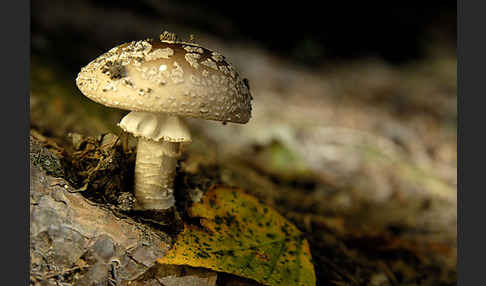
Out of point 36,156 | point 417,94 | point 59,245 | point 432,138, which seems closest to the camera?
point 59,245

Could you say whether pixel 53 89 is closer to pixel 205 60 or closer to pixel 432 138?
pixel 205 60

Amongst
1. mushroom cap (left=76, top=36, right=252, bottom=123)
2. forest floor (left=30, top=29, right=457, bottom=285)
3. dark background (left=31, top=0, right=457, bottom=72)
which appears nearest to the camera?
mushroom cap (left=76, top=36, right=252, bottom=123)

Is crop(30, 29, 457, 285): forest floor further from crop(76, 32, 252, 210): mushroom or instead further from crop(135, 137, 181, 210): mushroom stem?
crop(76, 32, 252, 210): mushroom

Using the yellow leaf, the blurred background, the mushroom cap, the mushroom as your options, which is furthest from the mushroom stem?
the blurred background

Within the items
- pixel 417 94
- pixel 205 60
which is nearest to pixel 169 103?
pixel 205 60

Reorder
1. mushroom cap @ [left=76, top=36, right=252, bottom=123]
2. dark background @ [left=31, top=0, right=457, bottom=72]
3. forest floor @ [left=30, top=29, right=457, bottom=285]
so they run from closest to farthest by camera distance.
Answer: mushroom cap @ [left=76, top=36, right=252, bottom=123]
forest floor @ [left=30, top=29, right=457, bottom=285]
dark background @ [left=31, top=0, right=457, bottom=72]

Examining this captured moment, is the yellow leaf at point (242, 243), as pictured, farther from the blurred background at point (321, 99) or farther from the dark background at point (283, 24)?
the dark background at point (283, 24)

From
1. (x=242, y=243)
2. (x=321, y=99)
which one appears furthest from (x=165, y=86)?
(x=321, y=99)
